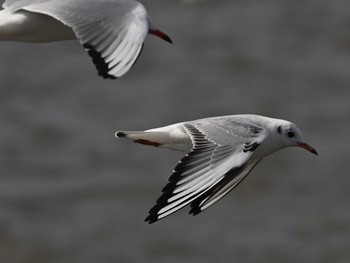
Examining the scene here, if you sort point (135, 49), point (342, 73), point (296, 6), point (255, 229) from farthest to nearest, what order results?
1. point (296, 6)
2. point (342, 73)
3. point (255, 229)
4. point (135, 49)

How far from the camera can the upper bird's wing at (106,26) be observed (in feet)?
18.0

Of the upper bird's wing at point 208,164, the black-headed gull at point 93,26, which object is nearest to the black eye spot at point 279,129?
the upper bird's wing at point 208,164

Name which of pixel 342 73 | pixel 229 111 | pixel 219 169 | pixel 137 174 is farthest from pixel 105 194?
pixel 219 169

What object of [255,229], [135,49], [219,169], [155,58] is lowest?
[255,229]

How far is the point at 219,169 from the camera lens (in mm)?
5734

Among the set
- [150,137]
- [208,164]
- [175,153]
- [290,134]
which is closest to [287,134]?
[290,134]

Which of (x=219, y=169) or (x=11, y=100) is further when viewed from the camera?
(x=11, y=100)

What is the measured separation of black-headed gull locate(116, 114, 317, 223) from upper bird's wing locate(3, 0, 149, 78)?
591 mm

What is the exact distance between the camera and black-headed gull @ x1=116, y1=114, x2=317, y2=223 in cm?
568

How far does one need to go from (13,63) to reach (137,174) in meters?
2.40

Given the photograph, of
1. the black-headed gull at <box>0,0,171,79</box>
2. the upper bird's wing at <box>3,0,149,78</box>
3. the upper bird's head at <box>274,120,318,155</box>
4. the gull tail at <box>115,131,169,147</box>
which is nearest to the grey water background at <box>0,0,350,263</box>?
the upper bird's head at <box>274,120,318,155</box>

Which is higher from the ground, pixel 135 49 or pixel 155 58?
pixel 135 49

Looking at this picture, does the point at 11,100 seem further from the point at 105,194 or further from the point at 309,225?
the point at 309,225

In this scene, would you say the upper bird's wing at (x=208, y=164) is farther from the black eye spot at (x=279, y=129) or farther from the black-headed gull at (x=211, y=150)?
the black eye spot at (x=279, y=129)
